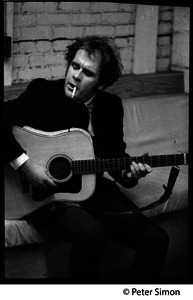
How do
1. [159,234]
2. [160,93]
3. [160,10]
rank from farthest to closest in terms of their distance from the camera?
[160,93] → [160,10] → [159,234]

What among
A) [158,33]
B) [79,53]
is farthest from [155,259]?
[158,33]

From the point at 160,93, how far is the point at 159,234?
34.7 inches

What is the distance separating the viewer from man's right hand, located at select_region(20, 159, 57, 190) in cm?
219

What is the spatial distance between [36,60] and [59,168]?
0.51 metres

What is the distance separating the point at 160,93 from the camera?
2918mm

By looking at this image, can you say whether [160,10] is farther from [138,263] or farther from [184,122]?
[138,263]

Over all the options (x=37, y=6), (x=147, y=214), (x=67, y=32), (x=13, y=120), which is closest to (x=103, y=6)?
(x=67, y=32)

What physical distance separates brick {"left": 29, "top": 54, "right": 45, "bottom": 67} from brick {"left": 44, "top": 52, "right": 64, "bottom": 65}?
0.08ft

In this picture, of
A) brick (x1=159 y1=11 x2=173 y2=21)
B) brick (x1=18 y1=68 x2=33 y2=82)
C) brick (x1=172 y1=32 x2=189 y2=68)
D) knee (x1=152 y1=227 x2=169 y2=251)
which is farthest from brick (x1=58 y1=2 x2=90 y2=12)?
knee (x1=152 y1=227 x2=169 y2=251)

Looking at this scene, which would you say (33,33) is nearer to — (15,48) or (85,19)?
(15,48)

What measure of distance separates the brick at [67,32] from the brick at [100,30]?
31 mm

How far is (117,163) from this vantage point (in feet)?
7.47

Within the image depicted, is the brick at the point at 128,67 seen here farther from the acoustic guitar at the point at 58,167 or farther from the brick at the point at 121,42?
the acoustic guitar at the point at 58,167

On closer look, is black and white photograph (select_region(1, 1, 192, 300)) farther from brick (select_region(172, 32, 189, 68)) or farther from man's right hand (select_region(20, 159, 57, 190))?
brick (select_region(172, 32, 189, 68))
